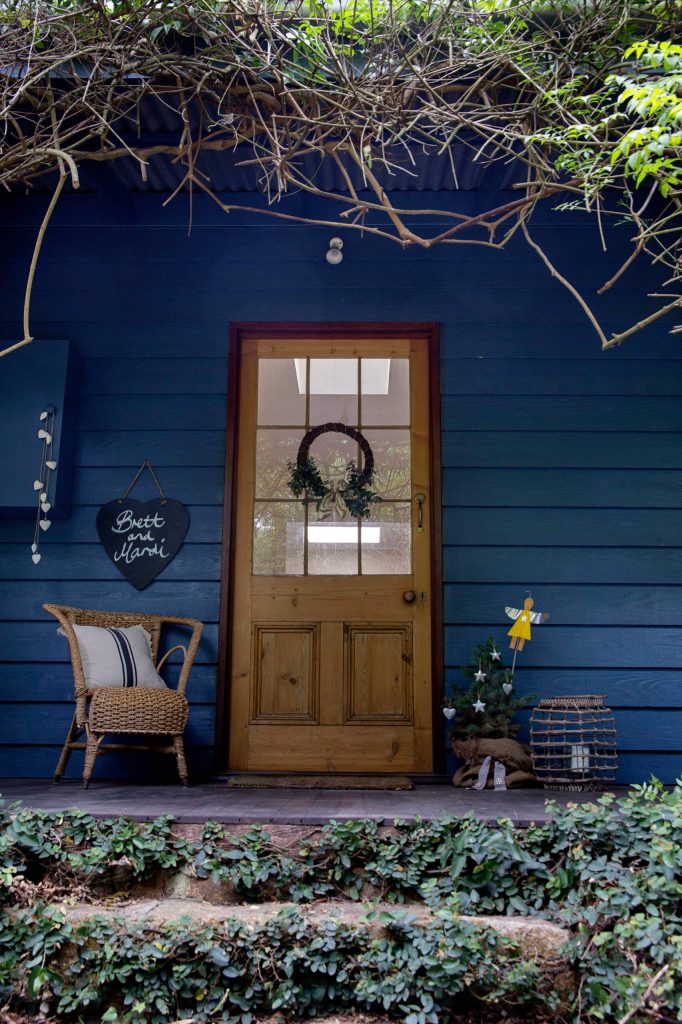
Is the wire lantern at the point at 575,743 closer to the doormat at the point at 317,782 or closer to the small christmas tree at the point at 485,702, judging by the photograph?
the small christmas tree at the point at 485,702

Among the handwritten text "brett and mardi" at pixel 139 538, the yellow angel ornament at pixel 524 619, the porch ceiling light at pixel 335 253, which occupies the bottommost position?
the yellow angel ornament at pixel 524 619

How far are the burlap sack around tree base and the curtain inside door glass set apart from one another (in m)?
0.90

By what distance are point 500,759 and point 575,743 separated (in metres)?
0.30

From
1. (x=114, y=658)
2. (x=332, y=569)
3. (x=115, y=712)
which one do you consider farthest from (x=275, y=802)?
(x=332, y=569)

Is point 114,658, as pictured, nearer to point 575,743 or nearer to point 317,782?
point 317,782

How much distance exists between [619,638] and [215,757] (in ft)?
6.09

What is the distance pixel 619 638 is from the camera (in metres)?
3.96

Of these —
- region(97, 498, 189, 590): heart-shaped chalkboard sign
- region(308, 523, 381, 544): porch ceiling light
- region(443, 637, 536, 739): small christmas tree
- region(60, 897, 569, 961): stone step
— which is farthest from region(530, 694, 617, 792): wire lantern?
region(97, 498, 189, 590): heart-shaped chalkboard sign

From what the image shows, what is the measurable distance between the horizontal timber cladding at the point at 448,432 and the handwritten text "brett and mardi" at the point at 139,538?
0.09 metres

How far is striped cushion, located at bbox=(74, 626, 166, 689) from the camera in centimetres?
355

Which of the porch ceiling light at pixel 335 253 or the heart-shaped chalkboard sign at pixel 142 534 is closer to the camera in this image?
the heart-shaped chalkboard sign at pixel 142 534

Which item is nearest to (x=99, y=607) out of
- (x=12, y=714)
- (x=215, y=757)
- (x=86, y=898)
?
(x=12, y=714)

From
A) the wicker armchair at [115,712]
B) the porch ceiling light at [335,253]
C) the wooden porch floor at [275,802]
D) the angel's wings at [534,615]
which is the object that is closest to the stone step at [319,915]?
the wooden porch floor at [275,802]

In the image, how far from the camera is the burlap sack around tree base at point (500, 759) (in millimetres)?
3531
